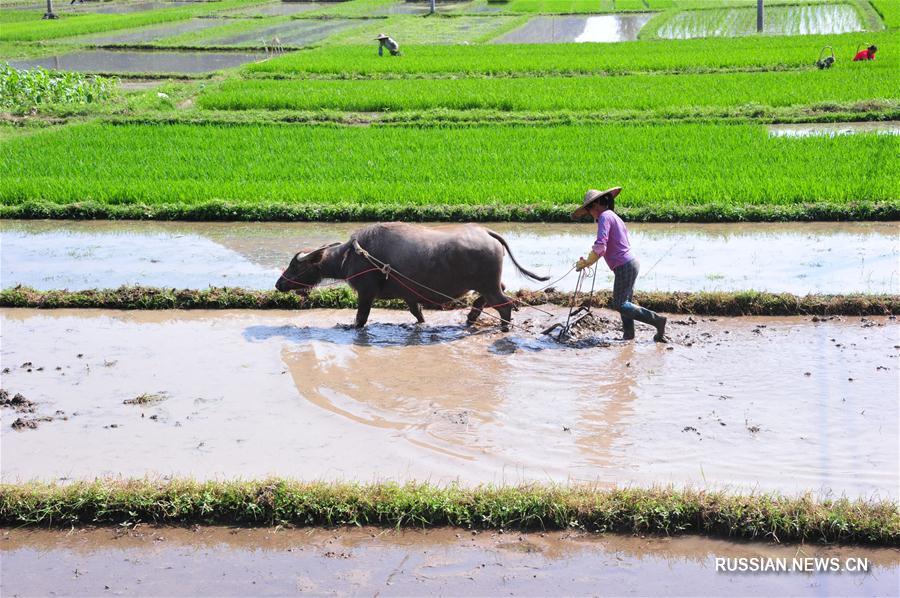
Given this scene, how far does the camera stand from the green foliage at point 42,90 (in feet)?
54.4

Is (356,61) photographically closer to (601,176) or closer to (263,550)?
(601,176)

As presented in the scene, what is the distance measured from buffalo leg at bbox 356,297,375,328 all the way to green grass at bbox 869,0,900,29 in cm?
2192

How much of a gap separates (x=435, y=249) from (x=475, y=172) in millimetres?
4418

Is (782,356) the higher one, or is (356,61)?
(356,61)

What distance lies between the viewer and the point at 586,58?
68.4 ft

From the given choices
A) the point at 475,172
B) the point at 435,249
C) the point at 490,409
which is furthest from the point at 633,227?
the point at 490,409

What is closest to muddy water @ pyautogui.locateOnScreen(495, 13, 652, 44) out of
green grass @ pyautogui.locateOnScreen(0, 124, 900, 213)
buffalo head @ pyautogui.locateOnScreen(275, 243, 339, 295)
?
green grass @ pyautogui.locateOnScreen(0, 124, 900, 213)

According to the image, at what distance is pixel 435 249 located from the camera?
6773mm

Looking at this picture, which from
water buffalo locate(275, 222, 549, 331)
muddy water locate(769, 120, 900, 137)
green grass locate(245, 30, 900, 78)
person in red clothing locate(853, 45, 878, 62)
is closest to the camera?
water buffalo locate(275, 222, 549, 331)

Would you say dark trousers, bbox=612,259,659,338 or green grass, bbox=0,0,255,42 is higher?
→ green grass, bbox=0,0,255,42

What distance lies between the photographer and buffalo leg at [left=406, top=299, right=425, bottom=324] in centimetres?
702

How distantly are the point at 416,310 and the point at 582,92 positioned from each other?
1022 centimetres

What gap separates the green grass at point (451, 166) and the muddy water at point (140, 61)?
30.9ft

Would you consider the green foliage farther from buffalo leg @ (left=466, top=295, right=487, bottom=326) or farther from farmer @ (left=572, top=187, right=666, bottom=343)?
farmer @ (left=572, top=187, right=666, bottom=343)
